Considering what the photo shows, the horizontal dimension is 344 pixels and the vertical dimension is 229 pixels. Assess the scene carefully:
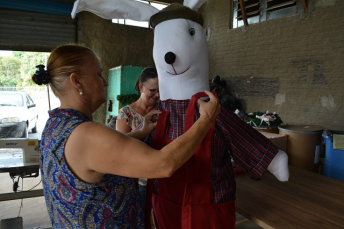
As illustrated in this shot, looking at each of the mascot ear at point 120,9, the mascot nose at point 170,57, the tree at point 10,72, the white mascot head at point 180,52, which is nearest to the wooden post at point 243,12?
the mascot ear at point 120,9

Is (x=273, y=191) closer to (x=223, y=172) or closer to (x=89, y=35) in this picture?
(x=223, y=172)

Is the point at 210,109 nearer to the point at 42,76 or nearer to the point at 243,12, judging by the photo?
the point at 42,76

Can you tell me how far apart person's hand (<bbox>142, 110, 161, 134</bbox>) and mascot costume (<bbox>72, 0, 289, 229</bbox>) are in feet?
0.11

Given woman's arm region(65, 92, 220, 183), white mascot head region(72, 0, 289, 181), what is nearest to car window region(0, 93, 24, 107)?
white mascot head region(72, 0, 289, 181)

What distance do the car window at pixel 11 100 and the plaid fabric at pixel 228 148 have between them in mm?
5470

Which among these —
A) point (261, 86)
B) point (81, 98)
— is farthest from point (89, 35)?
point (81, 98)

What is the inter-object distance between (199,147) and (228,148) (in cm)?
18

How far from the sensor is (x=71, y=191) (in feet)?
2.69

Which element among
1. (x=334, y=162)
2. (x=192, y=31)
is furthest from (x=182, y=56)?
(x=334, y=162)

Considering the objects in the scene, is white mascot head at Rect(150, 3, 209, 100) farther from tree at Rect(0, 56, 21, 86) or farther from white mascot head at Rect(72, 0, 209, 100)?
tree at Rect(0, 56, 21, 86)

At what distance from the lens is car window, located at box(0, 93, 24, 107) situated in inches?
212

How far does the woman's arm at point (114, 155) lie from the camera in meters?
0.75

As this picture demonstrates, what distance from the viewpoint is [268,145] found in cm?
117

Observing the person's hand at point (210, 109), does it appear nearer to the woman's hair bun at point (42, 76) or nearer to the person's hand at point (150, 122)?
the person's hand at point (150, 122)
